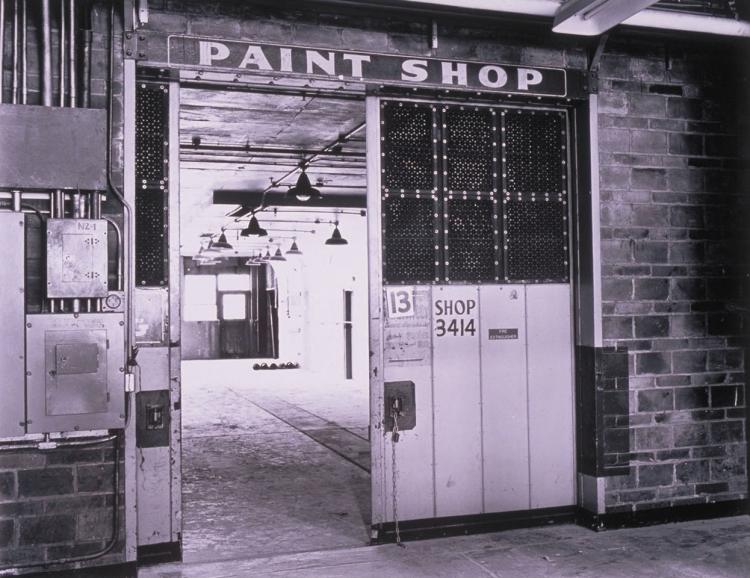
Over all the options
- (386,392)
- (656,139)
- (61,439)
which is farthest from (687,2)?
(61,439)

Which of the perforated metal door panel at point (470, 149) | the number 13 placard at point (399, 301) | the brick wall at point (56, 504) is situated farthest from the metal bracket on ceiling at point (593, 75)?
the brick wall at point (56, 504)

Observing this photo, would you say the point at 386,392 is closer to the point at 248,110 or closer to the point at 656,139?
the point at 656,139

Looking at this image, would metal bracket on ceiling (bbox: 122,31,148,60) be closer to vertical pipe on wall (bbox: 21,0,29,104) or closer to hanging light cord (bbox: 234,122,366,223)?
vertical pipe on wall (bbox: 21,0,29,104)

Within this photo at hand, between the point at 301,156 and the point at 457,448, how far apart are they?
561 centimetres

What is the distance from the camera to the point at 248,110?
284 inches

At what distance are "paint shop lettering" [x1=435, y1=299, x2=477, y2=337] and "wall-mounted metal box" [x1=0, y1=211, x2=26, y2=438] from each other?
2.31m

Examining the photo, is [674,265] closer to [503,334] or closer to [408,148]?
[503,334]

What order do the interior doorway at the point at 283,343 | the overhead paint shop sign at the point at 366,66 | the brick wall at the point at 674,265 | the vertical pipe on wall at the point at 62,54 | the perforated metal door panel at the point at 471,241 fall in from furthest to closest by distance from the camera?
1. the interior doorway at the point at 283,343
2. the brick wall at the point at 674,265
3. the perforated metal door panel at the point at 471,241
4. the overhead paint shop sign at the point at 366,66
5. the vertical pipe on wall at the point at 62,54

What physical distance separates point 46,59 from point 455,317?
268 centimetres

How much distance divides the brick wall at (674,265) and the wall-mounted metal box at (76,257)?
3001mm

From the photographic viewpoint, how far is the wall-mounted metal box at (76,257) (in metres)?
3.73

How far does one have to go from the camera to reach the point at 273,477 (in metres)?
6.22

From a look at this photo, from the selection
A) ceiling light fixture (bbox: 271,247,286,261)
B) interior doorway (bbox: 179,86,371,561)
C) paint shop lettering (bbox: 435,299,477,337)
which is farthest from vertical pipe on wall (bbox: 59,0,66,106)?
ceiling light fixture (bbox: 271,247,286,261)

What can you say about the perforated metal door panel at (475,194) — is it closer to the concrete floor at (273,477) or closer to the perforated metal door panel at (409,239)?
the perforated metal door panel at (409,239)
